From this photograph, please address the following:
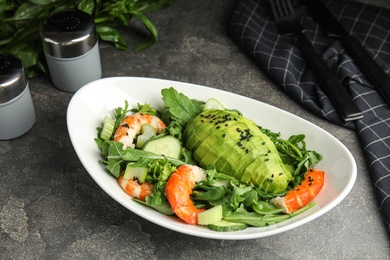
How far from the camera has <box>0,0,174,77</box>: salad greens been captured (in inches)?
79.6

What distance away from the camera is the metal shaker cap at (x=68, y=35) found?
6.20ft

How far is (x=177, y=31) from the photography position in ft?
7.38

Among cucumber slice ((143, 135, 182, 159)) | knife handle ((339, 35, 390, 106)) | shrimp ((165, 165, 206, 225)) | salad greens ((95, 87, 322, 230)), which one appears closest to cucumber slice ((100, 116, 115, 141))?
salad greens ((95, 87, 322, 230))

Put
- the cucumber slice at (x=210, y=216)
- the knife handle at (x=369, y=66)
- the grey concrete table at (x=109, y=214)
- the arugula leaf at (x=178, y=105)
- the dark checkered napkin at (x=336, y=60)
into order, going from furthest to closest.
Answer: the knife handle at (x=369, y=66) → the dark checkered napkin at (x=336, y=60) → the arugula leaf at (x=178, y=105) → the grey concrete table at (x=109, y=214) → the cucumber slice at (x=210, y=216)

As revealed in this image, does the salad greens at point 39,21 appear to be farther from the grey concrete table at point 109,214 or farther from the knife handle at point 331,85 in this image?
the knife handle at point 331,85

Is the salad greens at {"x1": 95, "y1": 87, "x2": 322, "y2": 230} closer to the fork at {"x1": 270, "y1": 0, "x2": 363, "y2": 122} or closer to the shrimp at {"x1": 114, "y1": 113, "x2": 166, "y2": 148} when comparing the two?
the shrimp at {"x1": 114, "y1": 113, "x2": 166, "y2": 148}

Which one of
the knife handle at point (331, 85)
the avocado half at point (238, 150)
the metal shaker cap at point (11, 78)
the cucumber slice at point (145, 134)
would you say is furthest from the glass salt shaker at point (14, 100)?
the knife handle at point (331, 85)

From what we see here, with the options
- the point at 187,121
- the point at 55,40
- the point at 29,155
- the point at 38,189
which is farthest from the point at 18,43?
the point at 187,121

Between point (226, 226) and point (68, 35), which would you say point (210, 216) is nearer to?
point (226, 226)

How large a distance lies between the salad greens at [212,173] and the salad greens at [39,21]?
0.48 m

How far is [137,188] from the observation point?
1538 millimetres

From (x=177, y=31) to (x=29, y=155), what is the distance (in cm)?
69

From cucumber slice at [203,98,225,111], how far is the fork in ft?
1.21

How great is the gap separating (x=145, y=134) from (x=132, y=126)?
1.5 inches
